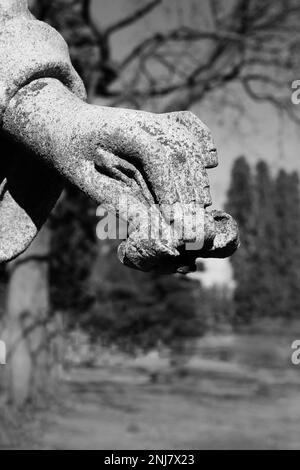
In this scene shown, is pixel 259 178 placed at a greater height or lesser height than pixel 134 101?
greater

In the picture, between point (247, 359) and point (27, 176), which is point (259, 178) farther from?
point (27, 176)

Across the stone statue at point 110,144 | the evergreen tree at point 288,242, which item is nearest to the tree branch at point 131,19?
the stone statue at point 110,144

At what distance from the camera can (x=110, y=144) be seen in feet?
3.96

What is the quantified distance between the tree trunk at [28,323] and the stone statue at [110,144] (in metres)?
7.24

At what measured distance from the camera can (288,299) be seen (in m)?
32.5

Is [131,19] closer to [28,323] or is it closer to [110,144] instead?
[28,323]

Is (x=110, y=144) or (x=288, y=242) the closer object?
(x=110, y=144)

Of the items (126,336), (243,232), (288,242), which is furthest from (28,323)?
(288,242)

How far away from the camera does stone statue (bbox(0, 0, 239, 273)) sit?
3.82 ft

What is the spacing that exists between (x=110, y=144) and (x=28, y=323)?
24.9ft

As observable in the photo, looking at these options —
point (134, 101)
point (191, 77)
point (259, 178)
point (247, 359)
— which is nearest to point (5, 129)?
point (134, 101)

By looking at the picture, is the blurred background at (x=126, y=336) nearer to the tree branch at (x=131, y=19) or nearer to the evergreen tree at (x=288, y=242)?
the tree branch at (x=131, y=19)

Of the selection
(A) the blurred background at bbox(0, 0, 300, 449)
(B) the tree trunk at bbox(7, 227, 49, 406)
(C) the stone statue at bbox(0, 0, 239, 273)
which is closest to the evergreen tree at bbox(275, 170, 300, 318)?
(A) the blurred background at bbox(0, 0, 300, 449)

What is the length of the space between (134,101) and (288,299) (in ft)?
80.4
